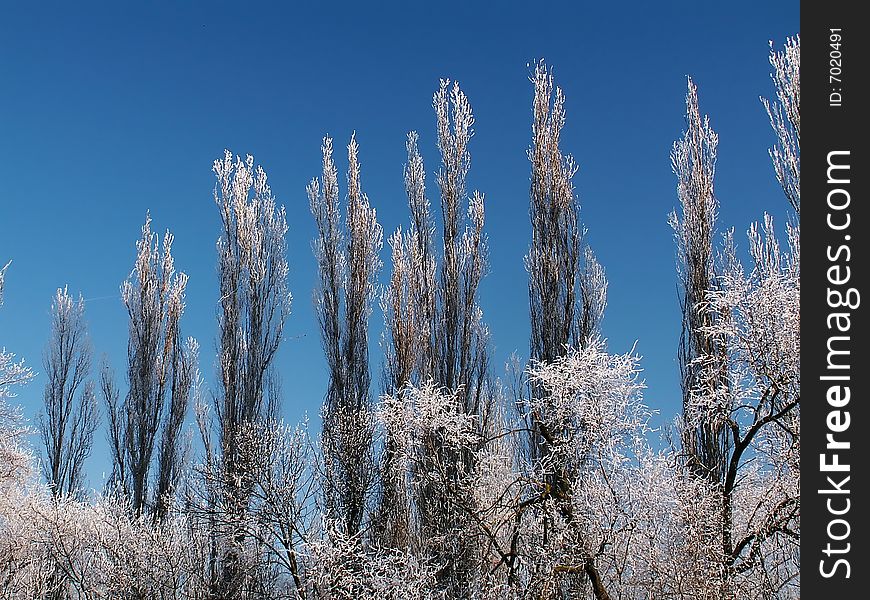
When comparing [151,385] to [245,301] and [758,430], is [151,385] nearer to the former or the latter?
[245,301]

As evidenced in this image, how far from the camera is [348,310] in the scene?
1339 centimetres

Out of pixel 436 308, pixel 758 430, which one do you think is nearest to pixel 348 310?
pixel 436 308

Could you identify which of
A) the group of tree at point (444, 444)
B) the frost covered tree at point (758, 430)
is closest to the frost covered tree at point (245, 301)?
the group of tree at point (444, 444)

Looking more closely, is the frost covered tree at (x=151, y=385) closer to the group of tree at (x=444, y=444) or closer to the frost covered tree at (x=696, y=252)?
the group of tree at (x=444, y=444)

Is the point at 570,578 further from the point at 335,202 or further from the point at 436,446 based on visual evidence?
the point at 335,202
